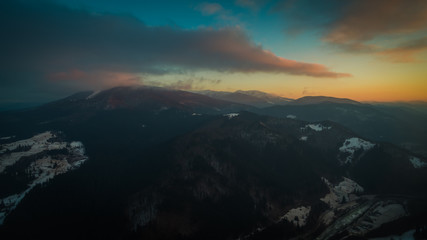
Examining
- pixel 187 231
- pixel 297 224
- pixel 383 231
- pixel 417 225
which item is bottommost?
pixel 187 231

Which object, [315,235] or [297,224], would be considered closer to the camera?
[315,235]

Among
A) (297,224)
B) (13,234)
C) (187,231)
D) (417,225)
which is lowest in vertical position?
(13,234)

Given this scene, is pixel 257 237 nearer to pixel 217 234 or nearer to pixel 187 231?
pixel 217 234

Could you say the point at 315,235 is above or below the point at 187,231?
above

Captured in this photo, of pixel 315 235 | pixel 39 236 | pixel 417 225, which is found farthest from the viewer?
pixel 39 236

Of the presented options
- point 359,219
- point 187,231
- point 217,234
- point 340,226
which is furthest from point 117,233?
point 359,219

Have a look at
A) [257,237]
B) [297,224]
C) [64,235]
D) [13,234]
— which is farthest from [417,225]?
[13,234]

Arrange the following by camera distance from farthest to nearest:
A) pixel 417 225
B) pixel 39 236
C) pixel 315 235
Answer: pixel 39 236 → pixel 315 235 → pixel 417 225

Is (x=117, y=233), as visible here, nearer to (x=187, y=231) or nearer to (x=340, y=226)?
(x=187, y=231)

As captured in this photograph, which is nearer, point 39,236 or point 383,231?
point 383,231
